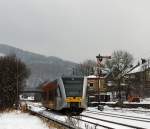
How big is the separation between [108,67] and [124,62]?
4165 millimetres

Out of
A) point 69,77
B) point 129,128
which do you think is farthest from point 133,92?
point 129,128

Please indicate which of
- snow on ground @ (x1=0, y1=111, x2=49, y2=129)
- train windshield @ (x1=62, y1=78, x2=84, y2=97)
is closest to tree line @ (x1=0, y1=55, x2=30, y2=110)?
train windshield @ (x1=62, y1=78, x2=84, y2=97)

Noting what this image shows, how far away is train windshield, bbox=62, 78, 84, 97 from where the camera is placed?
3853 centimetres

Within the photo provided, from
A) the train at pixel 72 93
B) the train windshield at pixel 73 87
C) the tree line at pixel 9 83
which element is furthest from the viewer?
the tree line at pixel 9 83

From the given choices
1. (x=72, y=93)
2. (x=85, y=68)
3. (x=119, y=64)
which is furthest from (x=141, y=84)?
(x=72, y=93)

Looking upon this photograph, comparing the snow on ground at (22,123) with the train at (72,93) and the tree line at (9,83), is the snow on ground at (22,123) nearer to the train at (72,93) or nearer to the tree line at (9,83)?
the train at (72,93)

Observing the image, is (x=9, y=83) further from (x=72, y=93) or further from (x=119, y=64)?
(x=119, y=64)

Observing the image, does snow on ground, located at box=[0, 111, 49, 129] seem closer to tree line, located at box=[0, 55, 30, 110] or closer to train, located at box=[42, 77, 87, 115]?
train, located at box=[42, 77, 87, 115]

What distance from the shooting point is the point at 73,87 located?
38719 millimetres

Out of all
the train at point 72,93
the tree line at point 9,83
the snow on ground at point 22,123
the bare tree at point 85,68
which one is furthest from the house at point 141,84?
the snow on ground at point 22,123

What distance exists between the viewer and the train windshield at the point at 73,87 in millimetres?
38531

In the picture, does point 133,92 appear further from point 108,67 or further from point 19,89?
point 19,89

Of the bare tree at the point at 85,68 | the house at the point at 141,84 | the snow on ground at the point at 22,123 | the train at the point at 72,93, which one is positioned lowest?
the snow on ground at the point at 22,123

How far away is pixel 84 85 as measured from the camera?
38656 mm
